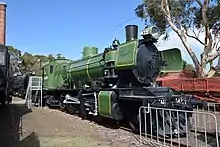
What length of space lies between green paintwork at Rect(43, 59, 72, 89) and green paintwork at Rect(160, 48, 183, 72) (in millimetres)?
8062

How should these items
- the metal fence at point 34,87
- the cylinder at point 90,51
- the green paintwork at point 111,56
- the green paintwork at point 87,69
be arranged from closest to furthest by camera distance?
the green paintwork at point 111,56, the green paintwork at point 87,69, the cylinder at point 90,51, the metal fence at point 34,87

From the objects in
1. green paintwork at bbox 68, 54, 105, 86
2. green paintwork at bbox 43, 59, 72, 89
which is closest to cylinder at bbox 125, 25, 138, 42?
green paintwork at bbox 68, 54, 105, 86

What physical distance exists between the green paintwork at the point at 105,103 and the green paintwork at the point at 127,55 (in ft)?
3.73

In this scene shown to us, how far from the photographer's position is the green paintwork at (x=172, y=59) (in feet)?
38.5

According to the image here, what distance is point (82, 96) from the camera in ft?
46.5

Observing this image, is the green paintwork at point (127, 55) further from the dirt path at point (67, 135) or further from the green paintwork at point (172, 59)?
the dirt path at point (67, 135)

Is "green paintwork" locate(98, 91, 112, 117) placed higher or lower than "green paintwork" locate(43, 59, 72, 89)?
lower

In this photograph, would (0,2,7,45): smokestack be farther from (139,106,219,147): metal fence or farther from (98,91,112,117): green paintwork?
(139,106,219,147): metal fence

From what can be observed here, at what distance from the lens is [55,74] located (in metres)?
20.4

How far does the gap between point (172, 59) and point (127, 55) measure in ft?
6.85

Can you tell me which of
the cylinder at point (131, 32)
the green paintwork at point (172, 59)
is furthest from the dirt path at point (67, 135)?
the cylinder at point (131, 32)

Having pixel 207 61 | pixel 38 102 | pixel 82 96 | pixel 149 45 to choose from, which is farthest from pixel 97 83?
pixel 207 61

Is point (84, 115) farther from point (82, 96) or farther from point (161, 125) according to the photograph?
point (161, 125)

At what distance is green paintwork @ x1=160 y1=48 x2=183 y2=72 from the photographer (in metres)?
11.7
